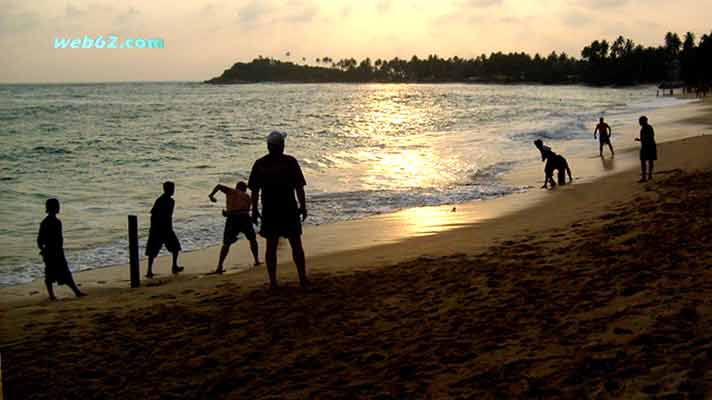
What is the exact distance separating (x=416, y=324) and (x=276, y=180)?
2.23m

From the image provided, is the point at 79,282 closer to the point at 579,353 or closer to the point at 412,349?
the point at 412,349

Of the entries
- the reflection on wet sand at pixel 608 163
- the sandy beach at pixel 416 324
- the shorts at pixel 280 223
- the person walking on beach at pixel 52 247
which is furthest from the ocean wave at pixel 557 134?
the person walking on beach at pixel 52 247

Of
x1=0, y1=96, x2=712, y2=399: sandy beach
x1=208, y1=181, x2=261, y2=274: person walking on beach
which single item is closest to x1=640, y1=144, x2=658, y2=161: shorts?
x1=0, y1=96, x2=712, y2=399: sandy beach

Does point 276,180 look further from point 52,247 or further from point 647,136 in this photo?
point 647,136

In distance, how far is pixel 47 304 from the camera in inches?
315

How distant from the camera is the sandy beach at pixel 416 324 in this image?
4.12 meters

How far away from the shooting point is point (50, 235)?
26.3ft

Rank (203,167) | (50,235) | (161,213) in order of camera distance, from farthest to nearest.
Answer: (203,167), (161,213), (50,235)

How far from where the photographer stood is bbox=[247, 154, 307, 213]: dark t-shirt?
6.69 m

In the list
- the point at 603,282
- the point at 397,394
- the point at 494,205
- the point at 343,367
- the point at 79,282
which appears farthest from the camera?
the point at 494,205

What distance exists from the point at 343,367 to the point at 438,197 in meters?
12.0

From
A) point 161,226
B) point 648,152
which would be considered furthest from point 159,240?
point 648,152

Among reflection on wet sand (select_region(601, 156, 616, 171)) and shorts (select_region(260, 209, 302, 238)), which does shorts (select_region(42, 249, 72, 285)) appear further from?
reflection on wet sand (select_region(601, 156, 616, 171))

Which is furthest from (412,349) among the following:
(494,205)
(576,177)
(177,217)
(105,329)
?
(576,177)
